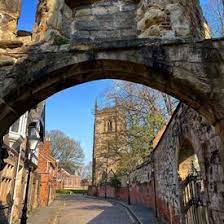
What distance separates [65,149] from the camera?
4025 cm

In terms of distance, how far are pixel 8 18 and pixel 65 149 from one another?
37441 mm

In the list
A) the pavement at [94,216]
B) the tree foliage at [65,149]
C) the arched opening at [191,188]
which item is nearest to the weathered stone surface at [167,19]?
the arched opening at [191,188]

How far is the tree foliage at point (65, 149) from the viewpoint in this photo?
1545 inches

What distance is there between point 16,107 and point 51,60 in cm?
69

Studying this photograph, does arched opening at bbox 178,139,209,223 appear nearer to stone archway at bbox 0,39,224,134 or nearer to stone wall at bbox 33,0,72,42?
stone archway at bbox 0,39,224,134

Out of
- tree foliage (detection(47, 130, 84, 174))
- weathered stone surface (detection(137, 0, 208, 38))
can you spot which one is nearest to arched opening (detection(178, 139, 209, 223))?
weathered stone surface (detection(137, 0, 208, 38))

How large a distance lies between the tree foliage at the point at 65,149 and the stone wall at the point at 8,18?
3589 centimetres

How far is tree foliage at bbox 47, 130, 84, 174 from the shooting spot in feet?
129

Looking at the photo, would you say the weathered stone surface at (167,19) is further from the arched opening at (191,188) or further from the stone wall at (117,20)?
the arched opening at (191,188)

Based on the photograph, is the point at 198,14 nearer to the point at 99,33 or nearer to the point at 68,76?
the point at 99,33

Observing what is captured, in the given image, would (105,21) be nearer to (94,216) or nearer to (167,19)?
(167,19)

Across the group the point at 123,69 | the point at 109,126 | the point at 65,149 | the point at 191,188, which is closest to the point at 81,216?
the point at 191,188

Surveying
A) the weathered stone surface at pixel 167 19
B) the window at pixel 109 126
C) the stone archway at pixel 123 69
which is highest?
the window at pixel 109 126

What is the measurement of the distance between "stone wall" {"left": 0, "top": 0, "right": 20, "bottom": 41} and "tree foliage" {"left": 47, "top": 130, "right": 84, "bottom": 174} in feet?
118
